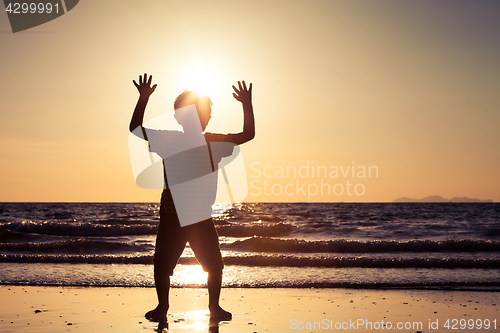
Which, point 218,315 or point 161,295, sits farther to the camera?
point 218,315

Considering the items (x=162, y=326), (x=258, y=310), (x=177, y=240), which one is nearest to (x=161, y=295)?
(x=162, y=326)

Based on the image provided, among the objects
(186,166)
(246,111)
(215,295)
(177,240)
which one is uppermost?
(246,111)

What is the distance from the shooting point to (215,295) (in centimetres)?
383

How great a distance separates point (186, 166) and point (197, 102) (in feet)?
1.87

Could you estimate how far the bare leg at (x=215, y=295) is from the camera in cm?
374

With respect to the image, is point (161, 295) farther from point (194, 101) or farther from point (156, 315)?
point (194, 101)

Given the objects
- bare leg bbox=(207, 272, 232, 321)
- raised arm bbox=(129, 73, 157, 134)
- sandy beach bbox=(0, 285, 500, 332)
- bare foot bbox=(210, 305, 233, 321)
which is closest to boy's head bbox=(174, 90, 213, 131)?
raised arm bbox=(129, 73, 157, 134)

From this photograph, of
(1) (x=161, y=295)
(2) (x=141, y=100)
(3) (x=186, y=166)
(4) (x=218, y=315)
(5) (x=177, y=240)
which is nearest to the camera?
(2) (x=141, y=100)

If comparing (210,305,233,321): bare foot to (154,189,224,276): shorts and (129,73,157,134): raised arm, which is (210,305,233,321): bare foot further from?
(129,73,157,134): raised arm

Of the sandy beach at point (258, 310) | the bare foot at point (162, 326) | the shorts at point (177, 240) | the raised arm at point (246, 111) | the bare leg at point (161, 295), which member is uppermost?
the raised arm at point (246, 111)

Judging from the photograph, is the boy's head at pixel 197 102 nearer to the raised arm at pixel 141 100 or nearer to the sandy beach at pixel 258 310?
the raised arm at pixel 141 100

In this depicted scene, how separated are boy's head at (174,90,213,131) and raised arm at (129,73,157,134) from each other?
0.97 feet

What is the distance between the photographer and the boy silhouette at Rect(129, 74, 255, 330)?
338cm

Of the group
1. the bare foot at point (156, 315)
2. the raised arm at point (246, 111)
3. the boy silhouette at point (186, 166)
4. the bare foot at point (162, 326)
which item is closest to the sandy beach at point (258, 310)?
the bare foot at point (162, 326)
